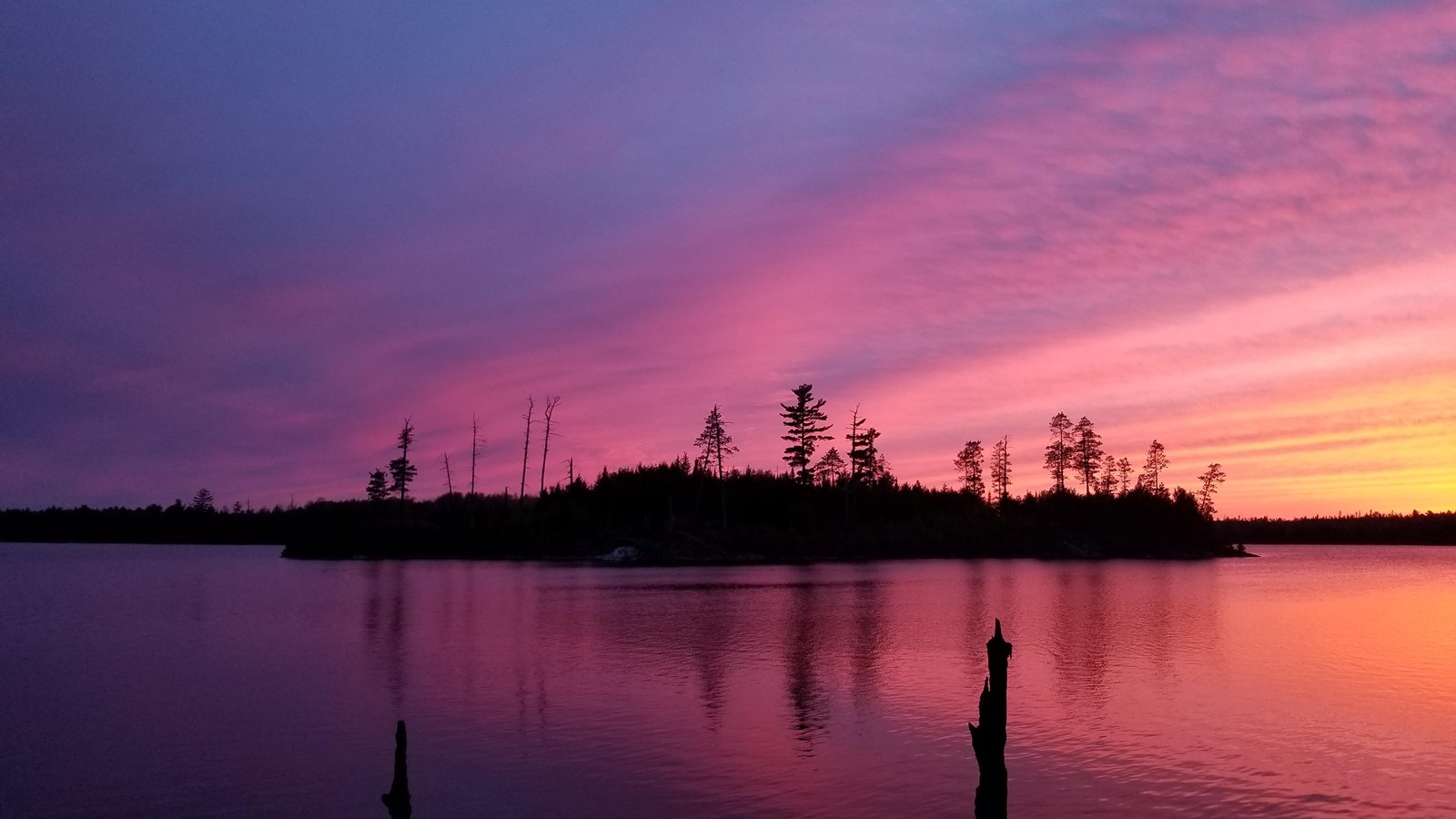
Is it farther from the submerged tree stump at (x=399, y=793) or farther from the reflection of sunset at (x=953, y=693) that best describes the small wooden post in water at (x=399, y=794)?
the reflection of sunset at (x=953, y=693)

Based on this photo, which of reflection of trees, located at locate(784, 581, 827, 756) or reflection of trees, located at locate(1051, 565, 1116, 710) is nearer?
reflection of trees, located at locate(784, 581, 827, 756)

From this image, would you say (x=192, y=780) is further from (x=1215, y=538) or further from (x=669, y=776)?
(x=1215, y=538)

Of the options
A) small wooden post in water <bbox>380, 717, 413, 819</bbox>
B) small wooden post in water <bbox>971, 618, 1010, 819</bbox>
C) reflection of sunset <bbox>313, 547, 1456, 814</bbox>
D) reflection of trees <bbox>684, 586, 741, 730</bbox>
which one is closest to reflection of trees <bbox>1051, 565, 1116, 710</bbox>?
reflection of sunset <bbox>313, 547, 1456, 814</bbox>

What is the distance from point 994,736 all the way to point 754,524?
91.9 meters

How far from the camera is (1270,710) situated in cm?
2314

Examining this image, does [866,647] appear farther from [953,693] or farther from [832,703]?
[832,703]

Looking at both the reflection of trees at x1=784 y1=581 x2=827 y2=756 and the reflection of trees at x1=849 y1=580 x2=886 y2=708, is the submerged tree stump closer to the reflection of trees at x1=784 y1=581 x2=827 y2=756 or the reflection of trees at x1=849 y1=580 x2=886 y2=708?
the reflection of trees at x1=784 y1=581 x2=827 y2=756

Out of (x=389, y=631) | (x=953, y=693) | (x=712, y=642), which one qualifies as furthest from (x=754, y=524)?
(x=953, y=693)

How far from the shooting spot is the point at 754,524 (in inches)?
4043

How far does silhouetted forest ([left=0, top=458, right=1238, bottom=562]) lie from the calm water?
48.9m

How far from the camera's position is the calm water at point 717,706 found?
1652 cm

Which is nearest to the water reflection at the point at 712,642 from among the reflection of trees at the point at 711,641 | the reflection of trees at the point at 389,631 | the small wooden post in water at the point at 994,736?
the reflection of trees at the point at 711,641

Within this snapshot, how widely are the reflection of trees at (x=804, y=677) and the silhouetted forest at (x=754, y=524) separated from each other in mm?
52094

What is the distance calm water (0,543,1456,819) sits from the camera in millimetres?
16516
